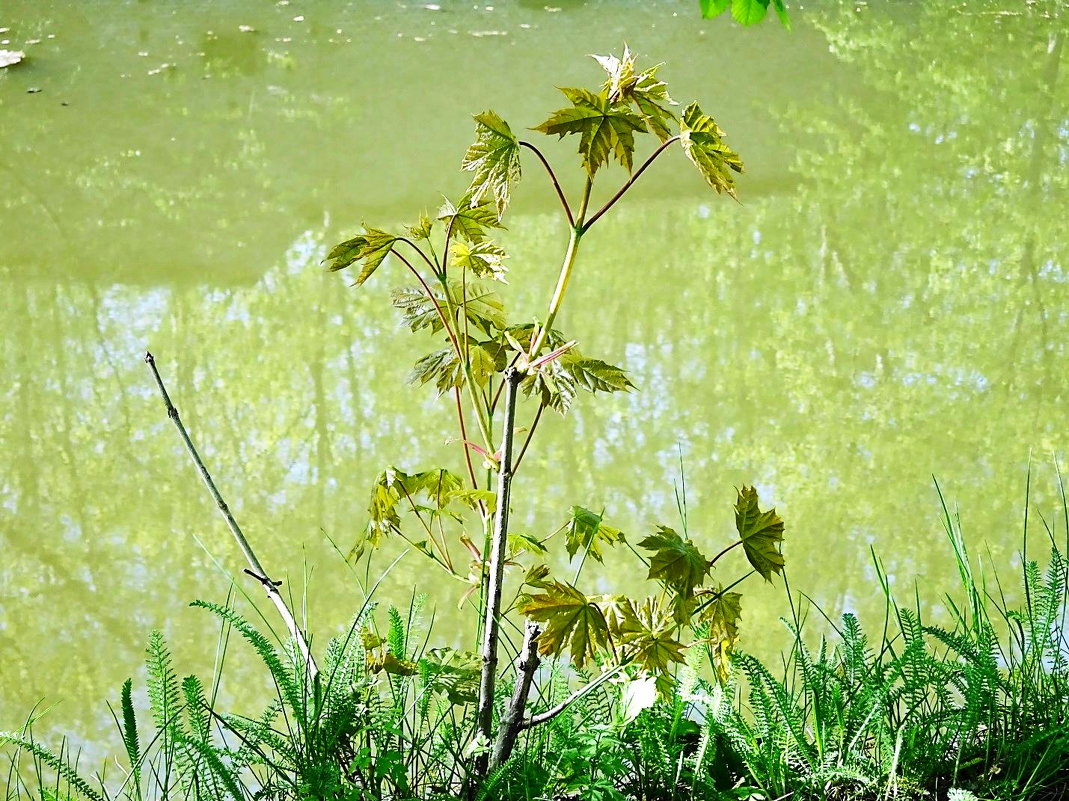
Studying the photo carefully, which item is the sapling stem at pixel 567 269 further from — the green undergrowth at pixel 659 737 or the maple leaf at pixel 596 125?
the green undergrowth at pixel 659 737

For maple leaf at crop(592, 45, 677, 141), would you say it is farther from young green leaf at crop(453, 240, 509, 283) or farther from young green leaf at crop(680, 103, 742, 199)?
young green leaf at crop(453, 240, 509, 283)

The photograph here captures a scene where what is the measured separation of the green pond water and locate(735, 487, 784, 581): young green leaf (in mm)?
683

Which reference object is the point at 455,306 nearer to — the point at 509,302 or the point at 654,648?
the point at 654,648

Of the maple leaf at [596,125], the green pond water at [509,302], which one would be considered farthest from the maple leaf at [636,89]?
the green pond water at [509,302]

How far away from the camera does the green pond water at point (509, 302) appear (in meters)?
2.25

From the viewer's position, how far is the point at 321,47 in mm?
5973

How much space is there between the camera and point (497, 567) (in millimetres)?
1093

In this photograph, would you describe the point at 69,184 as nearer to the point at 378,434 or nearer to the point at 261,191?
the point at 261,191

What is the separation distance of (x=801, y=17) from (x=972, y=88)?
61.1 inches

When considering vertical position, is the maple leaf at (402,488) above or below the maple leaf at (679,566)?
above

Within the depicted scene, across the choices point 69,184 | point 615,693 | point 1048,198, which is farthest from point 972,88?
point 615,693

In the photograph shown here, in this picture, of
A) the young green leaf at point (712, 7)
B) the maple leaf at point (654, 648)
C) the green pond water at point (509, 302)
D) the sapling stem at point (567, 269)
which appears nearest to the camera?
the sapling stem at point (567, 269)

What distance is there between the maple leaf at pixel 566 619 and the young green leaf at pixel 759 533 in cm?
18

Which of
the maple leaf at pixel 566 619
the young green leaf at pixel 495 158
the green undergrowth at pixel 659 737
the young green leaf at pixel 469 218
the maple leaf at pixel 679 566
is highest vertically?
the young green leaf at pixel 495 158
